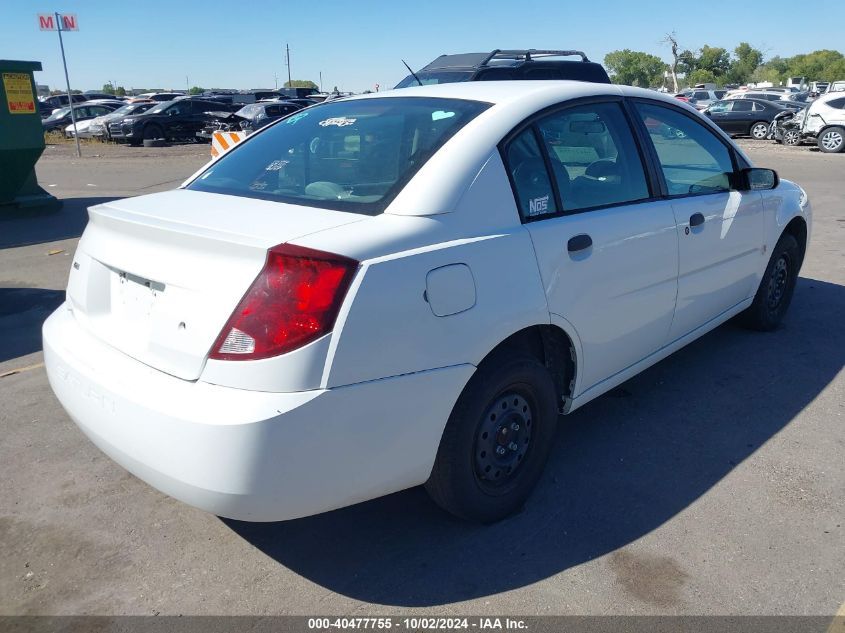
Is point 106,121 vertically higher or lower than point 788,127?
lower

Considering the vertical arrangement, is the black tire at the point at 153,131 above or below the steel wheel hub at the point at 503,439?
below

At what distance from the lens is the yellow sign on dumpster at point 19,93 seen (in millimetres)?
9719

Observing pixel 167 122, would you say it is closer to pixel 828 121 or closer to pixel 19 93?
pixel 19 93

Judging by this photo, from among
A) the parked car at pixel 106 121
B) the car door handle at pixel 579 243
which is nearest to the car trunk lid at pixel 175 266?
the car door handle at pixel 579 243

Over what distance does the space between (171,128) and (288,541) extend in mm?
25319

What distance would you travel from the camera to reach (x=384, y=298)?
233 cm

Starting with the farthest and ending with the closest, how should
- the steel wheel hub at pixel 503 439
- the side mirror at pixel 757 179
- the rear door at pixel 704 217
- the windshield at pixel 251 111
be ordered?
1. the windshield at pixel 251 111
2. the side mirror at pixel 757 179
3. the rear door at pixel 704 217
4. the steel wheel hub at pixel 503 439

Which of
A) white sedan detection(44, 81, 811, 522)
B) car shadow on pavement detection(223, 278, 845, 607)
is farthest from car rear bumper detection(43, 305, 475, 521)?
car shadow on pavement detection(223, 278, 845, 607)

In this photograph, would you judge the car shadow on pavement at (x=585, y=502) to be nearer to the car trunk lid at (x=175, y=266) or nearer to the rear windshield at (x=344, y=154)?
the car trunk lid at (x=175, y=266)

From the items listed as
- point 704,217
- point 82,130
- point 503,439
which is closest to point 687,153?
point 704,217

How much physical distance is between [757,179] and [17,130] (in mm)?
9426

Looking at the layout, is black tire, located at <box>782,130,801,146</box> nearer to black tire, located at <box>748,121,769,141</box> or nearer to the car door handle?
black tire, located at <box>748,121,769,141</box>

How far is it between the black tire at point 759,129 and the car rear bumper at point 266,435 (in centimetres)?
2520

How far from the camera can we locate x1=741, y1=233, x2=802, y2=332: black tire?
16.3 feet
